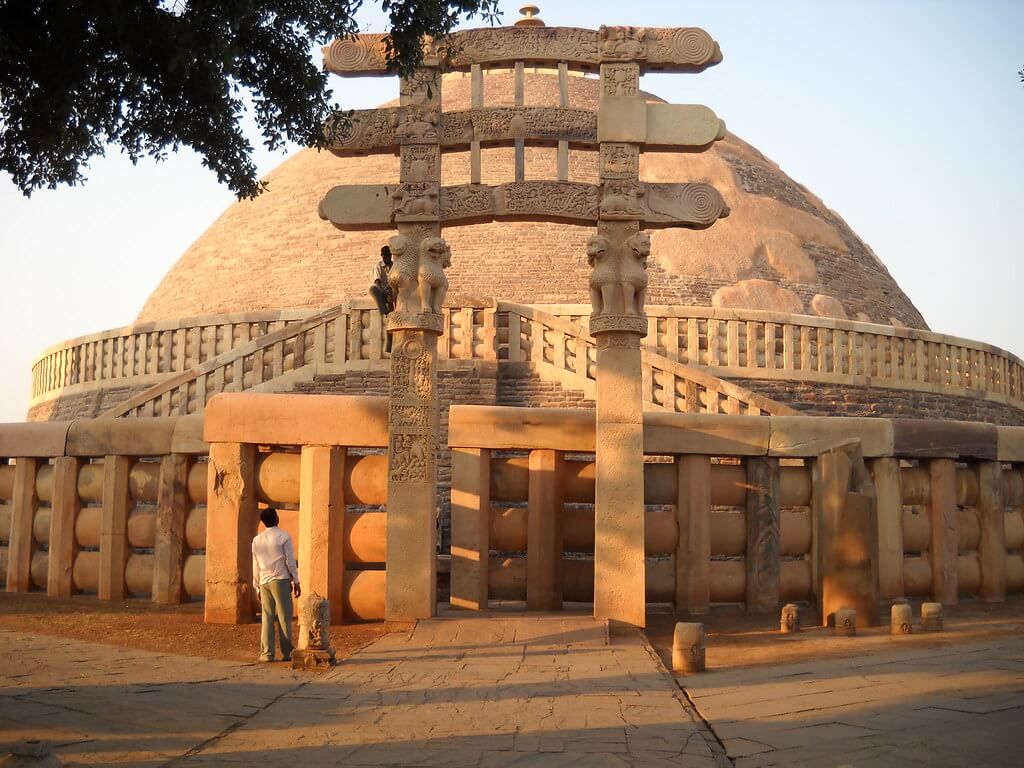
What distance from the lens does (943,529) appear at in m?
10.5

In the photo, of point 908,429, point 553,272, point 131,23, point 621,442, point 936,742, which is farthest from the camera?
point 553,272

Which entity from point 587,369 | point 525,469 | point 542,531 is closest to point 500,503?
point 525,469

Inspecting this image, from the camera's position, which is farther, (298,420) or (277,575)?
(298,420)

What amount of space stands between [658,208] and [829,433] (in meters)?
2.48

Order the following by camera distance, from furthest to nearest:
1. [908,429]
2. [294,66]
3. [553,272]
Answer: [553,272], [908,429], [294,66]

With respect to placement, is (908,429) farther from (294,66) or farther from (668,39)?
(294,66)

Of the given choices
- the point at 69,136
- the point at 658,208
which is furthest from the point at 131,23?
the point at 658,208

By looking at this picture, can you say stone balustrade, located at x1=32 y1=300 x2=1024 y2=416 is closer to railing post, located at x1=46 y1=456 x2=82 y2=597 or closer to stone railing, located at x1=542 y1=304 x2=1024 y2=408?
stone railing, located at x1=542 y1=304 x2=1024 y2=408

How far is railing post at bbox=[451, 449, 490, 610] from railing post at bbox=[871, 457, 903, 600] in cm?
360

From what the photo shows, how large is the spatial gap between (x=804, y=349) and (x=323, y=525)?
12.3m

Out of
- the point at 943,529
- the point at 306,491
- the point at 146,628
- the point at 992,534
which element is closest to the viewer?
the point at 146,628

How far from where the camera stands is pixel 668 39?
9695 mm

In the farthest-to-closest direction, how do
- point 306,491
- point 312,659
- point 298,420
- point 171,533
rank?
point 171,533 < point 298,420 < point 306,491 < point 312,659

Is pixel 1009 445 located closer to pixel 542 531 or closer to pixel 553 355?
pixel 542 531
